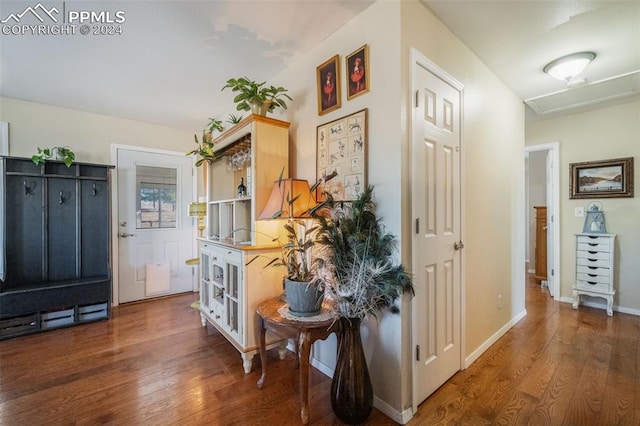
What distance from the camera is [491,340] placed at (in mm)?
2426

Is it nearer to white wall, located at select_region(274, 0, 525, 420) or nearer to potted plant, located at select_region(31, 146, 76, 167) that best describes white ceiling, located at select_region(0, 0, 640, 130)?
white wall, located at select_region(274, 0, 525, 420)

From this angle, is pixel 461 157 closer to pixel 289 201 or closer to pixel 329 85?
pixel 329 85

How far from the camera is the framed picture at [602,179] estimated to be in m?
3.17

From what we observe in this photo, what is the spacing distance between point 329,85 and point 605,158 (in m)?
3.69

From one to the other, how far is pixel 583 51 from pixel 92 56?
3.98 metres

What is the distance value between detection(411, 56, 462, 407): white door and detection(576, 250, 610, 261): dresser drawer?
2.57 meters

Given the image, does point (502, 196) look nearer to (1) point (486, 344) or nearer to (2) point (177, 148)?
(1) point (486, 344)

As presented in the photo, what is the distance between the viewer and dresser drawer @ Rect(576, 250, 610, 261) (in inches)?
126

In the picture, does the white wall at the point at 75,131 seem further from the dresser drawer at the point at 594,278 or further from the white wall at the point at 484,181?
the dresser drawer at the point at 594,278

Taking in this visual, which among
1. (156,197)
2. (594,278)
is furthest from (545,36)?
(156,197)

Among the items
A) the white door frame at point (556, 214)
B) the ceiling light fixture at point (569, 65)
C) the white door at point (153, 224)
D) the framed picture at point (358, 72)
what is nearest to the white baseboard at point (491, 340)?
the white door frame at point (556, 214)

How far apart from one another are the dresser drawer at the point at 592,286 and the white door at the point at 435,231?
255 centimetres

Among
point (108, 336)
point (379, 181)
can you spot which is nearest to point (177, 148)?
point (108, 336)

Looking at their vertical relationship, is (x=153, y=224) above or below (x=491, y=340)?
above
